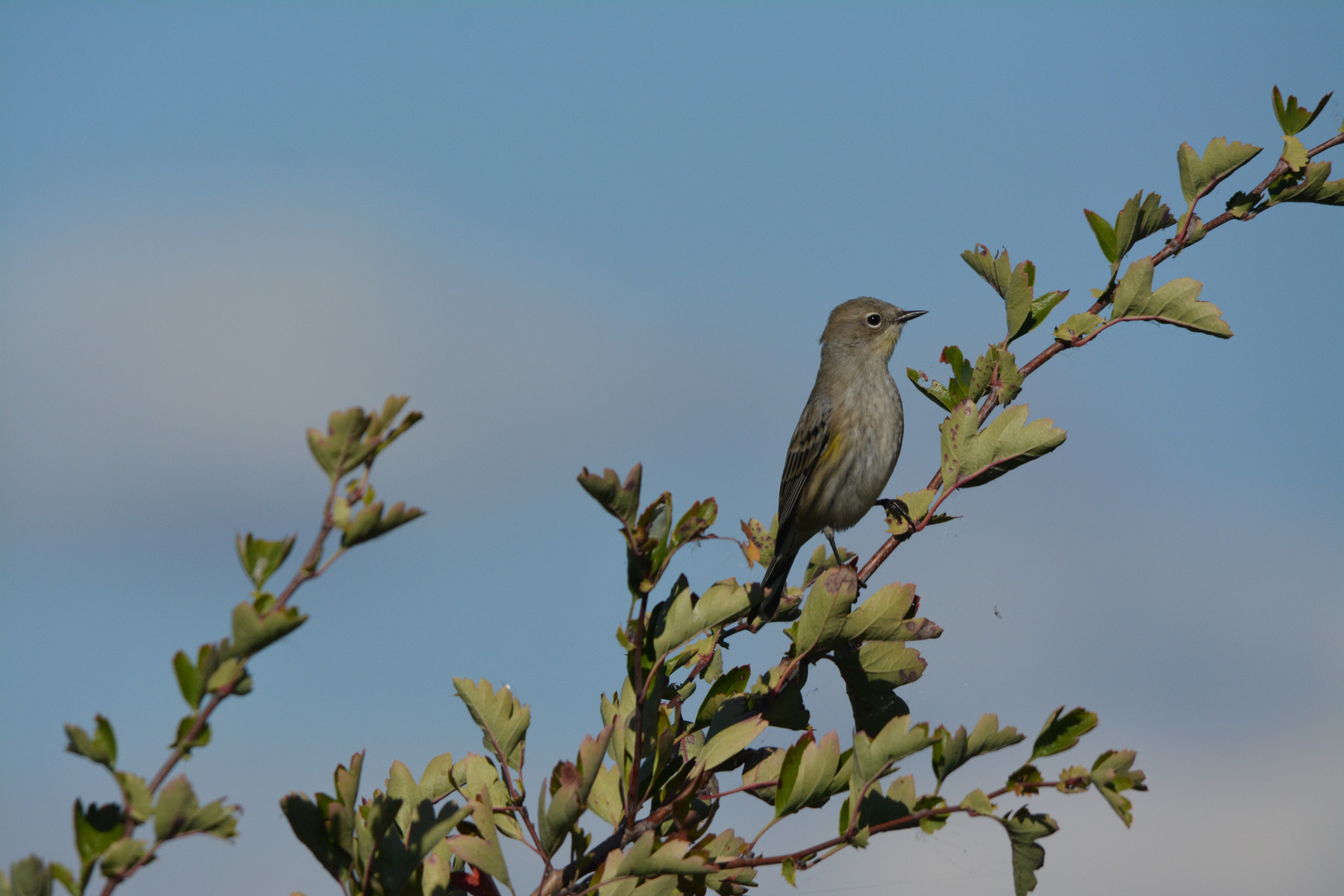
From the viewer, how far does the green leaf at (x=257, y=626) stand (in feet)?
7.72

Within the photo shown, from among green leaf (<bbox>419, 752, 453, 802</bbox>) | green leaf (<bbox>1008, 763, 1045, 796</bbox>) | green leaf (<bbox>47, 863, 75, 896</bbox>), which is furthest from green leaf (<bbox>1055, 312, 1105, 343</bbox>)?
green leaf (<bbox>47, 863, 75, 896</bbox>)

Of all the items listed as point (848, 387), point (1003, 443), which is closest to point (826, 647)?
point (1003, 443)

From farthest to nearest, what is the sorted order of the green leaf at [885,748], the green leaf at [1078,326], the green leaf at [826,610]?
the green leaf at [1078,326]
the green leaf at [826,610]
the green leaf at [885,748]

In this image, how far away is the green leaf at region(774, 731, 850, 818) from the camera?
130 inches

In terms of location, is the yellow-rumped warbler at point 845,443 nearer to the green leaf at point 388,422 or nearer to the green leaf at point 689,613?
the green leaf at point 689,613

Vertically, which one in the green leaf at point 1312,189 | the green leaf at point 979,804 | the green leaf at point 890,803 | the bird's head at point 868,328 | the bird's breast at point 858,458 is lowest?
the green leaf at point 979,804

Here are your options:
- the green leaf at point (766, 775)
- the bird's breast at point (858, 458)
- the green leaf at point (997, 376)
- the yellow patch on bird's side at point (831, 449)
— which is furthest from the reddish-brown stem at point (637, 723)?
the yellow patch on bird's side at point (831, 449)

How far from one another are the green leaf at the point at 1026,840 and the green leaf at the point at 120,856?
7.35ft

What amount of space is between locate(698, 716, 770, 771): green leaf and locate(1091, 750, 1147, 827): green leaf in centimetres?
104

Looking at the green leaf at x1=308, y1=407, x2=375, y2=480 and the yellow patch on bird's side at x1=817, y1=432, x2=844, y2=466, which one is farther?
the yellow patch on bird's side at x1=817, y1=432, x2=844, y2=466

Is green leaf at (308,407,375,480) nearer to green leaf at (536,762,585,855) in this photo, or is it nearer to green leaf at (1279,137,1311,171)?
green leaf at (536,762,585,855)

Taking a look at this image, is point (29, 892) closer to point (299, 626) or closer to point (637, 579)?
point (299, 626)

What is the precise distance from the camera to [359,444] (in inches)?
97.7

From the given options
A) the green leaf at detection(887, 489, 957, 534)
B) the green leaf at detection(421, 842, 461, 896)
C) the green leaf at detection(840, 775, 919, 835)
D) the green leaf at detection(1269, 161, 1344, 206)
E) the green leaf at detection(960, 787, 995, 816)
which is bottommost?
the green leaf at detection(960, 787, 995, 816)
